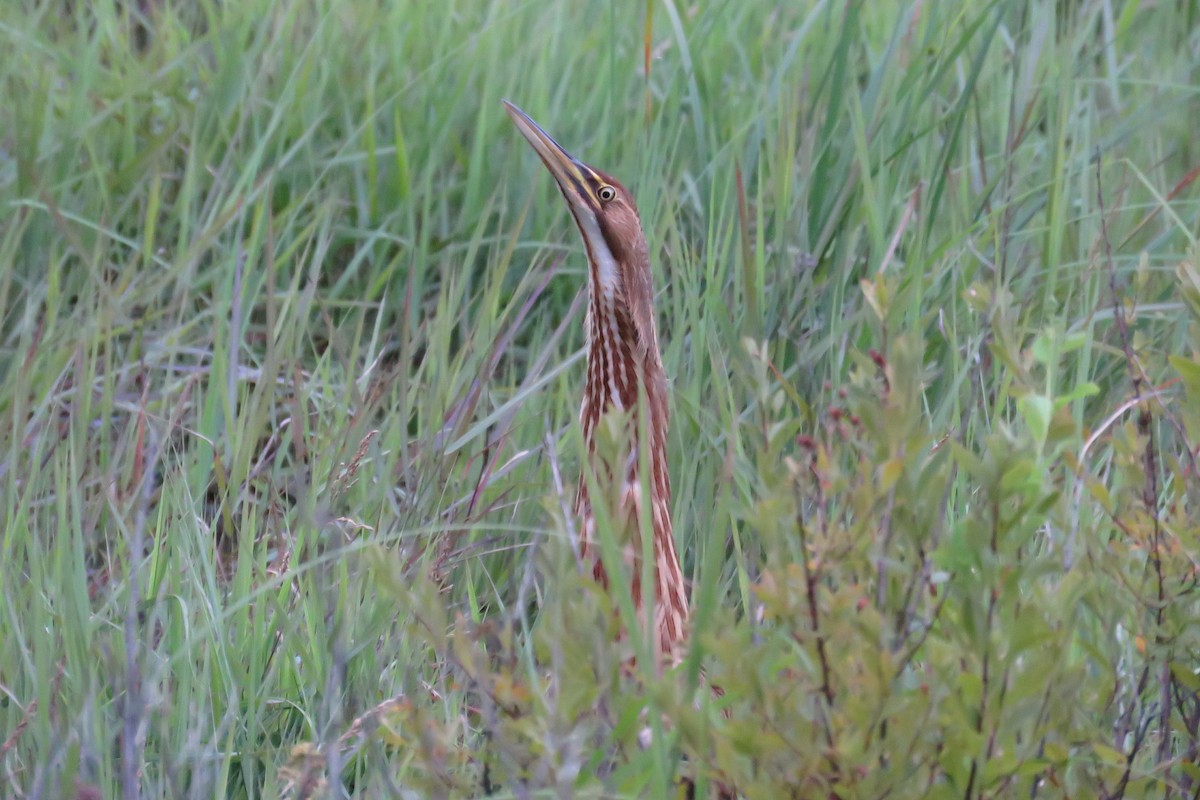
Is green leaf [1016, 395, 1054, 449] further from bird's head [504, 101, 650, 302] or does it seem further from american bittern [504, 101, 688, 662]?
bird's head [504, 101, 650, 302]

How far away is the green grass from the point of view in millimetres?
1731

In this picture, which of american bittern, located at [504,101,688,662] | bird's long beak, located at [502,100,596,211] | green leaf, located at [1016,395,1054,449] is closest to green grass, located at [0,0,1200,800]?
green leaf, located at [1016,395,1054,449]

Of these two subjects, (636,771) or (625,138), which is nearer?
(636,771)

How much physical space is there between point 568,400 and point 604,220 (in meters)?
0.47

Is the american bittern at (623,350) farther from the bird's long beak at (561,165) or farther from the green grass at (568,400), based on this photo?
the green grass at (568,400)

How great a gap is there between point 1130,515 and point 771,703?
0.70m

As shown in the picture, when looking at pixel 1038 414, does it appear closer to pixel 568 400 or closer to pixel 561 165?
pixel 561 165

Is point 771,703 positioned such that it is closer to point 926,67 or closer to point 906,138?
point 906,138

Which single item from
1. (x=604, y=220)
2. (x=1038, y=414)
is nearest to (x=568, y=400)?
(x=604, y=220)

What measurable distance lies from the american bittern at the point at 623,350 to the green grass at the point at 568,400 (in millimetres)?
124

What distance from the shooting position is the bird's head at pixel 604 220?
121 inches

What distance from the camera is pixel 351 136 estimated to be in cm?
397

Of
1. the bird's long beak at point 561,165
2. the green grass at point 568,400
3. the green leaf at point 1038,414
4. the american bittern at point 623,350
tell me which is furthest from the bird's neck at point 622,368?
the green leaf at point 1038,414

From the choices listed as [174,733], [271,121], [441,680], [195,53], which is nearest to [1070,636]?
[441,680]
